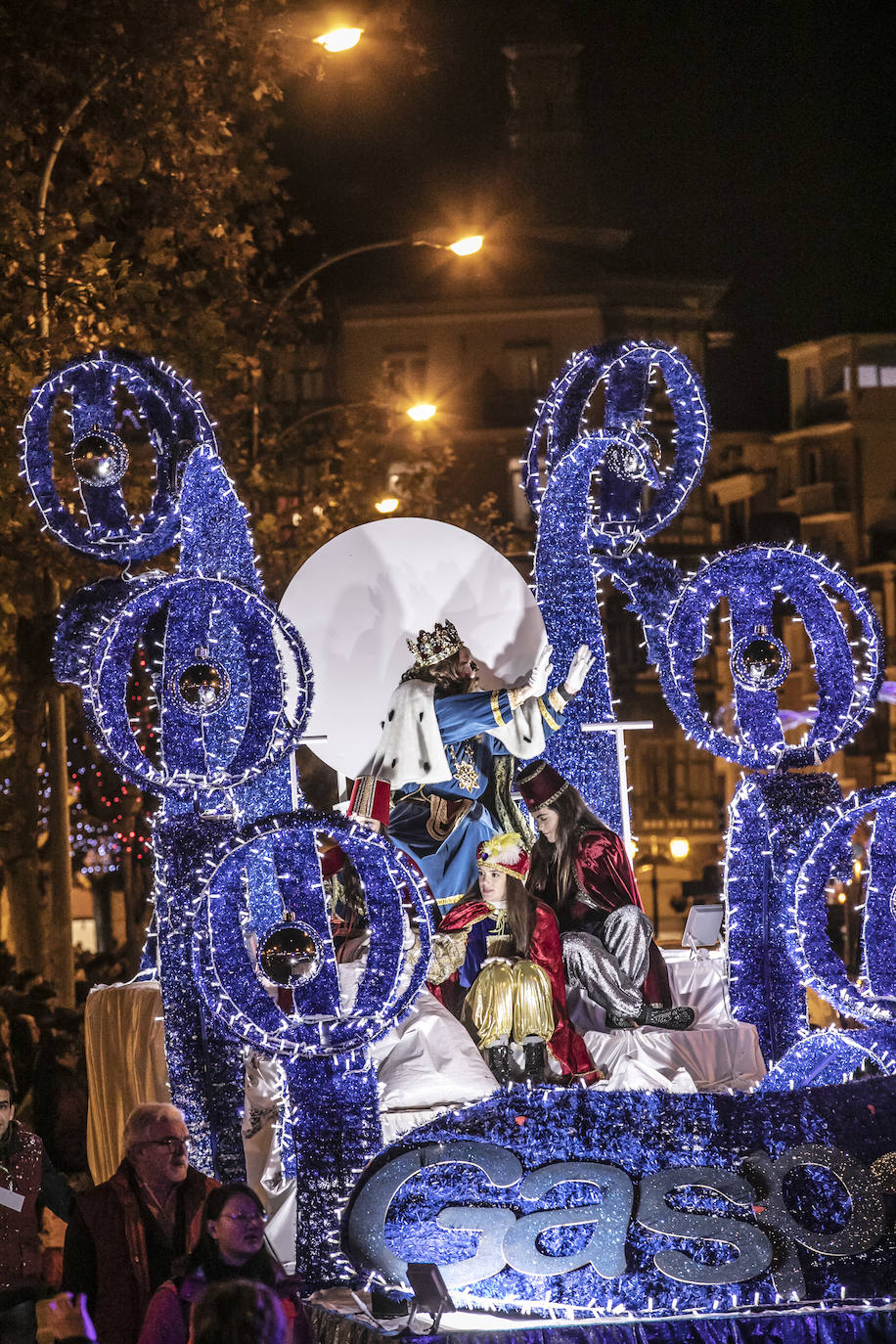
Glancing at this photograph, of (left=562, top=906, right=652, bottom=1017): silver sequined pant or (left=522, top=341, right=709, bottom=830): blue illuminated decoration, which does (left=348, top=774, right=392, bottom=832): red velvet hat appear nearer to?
(left=562, top=906, right=652, bottom=1017): silver sequined pant

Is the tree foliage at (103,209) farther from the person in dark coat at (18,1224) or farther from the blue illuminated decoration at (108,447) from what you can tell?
the person in dark coat at (18,1224)

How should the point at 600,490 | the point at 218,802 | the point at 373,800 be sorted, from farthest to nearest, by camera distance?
1. the point at 600,490
2. the point at 373,800
3. the point at 218,802

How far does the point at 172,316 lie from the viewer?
1185 cm

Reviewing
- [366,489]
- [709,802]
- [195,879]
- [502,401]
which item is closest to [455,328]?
[502,401]

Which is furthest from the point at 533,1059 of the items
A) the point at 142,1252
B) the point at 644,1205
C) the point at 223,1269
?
the point at 223,1269

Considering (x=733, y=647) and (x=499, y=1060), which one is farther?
(x=733, y=647)

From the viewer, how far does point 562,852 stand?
27.3ft

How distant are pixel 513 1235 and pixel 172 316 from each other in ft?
24.5

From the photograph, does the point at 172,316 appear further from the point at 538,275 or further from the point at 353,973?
the point at 538,275

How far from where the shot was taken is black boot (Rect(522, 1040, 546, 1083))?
7312 millimetres

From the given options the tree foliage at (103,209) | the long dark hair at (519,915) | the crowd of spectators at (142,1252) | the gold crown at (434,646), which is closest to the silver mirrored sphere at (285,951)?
the crowd of spectators at (142,1252)

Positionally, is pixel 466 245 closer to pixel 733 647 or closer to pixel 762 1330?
pixel 733 647

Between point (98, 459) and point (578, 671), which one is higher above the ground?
point (98, 459)

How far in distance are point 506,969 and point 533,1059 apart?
38 cm
